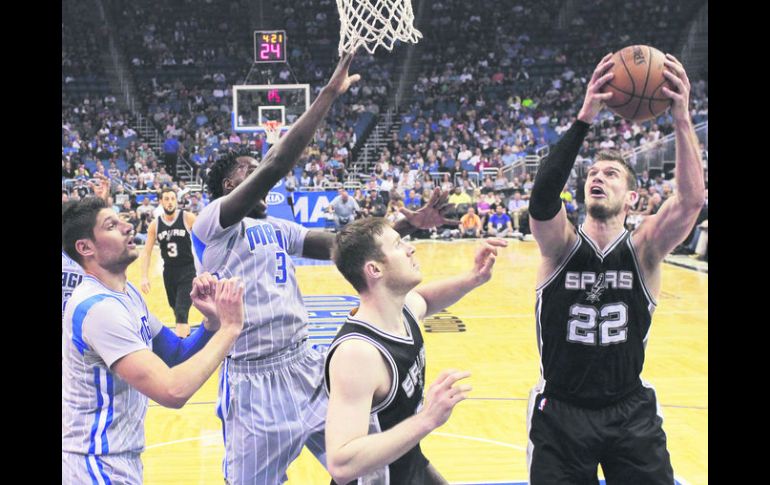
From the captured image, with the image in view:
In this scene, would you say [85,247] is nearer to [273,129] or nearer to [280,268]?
[280,268]

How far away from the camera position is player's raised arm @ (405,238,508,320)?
11.7ft

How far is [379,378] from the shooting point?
2848mm

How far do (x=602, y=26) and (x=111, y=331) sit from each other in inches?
1145

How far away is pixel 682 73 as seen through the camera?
11.3ft

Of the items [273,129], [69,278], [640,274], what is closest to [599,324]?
[640,274]

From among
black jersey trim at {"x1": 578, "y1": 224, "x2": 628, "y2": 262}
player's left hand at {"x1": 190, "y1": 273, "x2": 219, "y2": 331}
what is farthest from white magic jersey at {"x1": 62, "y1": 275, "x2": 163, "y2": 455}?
black jersey trim at {"x1": 578, "y1": 224, "x2": 628, "y2": 262}

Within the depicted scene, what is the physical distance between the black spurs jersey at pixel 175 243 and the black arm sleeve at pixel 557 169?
5490mm

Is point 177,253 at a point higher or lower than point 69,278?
lower

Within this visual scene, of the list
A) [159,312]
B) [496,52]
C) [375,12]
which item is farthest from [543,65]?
[375,12]

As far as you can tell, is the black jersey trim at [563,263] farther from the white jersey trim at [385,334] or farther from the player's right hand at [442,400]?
the player's right hand at [442,400]

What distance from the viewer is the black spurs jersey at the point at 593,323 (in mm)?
3629

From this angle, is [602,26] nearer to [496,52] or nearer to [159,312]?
[496,52]

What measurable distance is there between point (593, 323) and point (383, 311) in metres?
A: 1.11

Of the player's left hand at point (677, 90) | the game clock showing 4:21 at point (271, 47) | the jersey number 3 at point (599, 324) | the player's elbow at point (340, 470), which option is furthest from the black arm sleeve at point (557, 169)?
the game clock showing 4:21 at point (271, 47)
